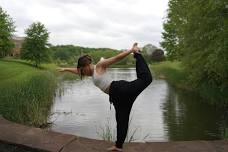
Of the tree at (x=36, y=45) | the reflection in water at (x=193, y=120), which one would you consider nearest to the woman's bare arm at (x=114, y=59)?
the reflection in water at (x=193, y=120)

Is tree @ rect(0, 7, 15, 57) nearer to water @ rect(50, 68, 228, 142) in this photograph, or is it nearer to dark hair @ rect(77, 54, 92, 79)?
water @ rect(50, 68, 228, 142)

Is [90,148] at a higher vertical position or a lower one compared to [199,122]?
higher

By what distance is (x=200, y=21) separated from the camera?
19.9m

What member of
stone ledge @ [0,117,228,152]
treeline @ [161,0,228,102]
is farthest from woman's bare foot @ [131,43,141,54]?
treeline @ [161,0,228,102]

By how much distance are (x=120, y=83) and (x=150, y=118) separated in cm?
1461

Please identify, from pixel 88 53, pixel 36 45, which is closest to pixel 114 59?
pixel 88 53

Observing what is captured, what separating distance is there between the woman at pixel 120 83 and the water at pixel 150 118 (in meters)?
9.29

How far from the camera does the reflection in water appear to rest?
15499mm

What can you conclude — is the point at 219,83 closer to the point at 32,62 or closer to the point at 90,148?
the point at 90,148

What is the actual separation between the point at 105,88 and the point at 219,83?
19266 mm

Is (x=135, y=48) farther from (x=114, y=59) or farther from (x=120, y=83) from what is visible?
(x=120, y=83)

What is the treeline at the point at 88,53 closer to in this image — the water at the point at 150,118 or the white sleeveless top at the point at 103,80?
the white sleeveless top at the point at 103,80

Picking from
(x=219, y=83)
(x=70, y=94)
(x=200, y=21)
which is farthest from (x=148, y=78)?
(x=70, y=94)

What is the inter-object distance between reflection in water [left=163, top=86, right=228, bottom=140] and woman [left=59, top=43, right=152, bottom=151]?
10427 mm
